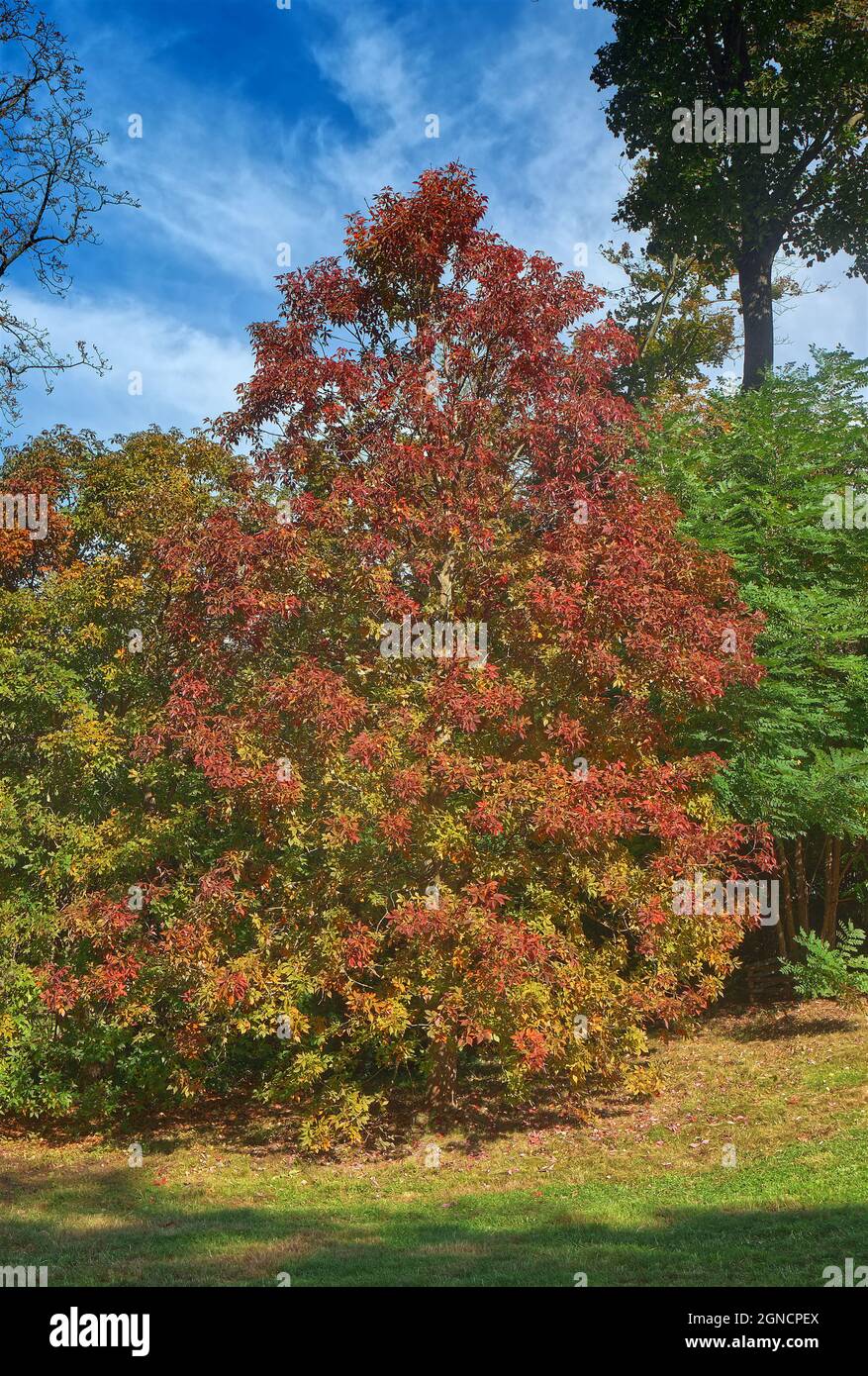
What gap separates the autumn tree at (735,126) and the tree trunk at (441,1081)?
1430 cm

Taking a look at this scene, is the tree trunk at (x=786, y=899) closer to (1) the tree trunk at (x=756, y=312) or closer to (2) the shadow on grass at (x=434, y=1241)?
(2) the shadow on grass at (x=434, y=1241)

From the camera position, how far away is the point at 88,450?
15727 mm

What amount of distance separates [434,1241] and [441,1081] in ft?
13.3

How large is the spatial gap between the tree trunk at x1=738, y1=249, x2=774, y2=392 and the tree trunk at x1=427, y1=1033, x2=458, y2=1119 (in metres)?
14.3

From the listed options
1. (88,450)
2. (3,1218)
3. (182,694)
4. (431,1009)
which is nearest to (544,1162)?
(431,1009)

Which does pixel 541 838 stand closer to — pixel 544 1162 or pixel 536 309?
pixel 544 1162

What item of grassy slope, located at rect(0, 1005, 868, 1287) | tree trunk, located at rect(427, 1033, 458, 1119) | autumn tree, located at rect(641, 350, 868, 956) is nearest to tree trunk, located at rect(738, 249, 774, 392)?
autumn tree, located at rect(641, 350, 868, 956)

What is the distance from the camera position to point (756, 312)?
22125mm

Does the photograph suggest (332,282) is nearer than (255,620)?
No

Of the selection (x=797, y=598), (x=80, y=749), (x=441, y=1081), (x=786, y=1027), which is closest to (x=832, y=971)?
(x=786, y=1027)

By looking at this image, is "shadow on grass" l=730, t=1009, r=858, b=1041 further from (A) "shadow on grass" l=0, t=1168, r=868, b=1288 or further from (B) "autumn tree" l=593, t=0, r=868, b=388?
(B) "autumn tree" l=593, t=0, r=868, b=388

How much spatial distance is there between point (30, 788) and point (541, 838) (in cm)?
606

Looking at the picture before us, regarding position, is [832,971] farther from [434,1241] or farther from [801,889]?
[434,1241]

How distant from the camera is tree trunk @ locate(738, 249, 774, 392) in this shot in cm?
2178
